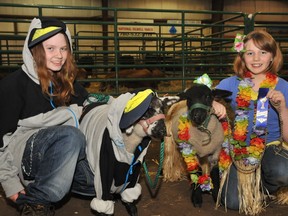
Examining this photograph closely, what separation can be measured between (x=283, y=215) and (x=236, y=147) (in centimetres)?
71

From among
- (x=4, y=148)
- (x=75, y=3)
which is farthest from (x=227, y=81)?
(x=75, y=3)

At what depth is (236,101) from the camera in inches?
119

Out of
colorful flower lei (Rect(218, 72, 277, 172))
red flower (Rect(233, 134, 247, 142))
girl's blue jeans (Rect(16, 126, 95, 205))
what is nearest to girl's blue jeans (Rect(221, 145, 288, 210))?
colorful flower lei (Rect(218, 72, 277, 172))

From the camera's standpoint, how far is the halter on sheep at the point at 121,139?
238 cm

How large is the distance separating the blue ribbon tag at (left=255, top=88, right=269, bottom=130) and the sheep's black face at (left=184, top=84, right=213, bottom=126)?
1.40 feet

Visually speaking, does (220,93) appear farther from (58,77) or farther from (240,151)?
(58,77)

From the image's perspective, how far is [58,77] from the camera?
2746 millimetres

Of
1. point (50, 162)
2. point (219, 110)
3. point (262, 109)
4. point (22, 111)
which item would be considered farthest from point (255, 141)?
point (22, 111)

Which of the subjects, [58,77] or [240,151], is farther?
[240,151]

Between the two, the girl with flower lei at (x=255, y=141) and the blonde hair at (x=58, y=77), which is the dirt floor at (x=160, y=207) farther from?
the blonde hair at (x=58, y=77)

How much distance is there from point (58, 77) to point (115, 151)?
85cm

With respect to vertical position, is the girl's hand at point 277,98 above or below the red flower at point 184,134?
above

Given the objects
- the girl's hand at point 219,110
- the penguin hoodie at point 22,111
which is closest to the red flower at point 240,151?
the girl's hand at point 219,110

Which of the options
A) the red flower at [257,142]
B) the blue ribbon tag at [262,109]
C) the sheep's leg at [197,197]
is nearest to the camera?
the blue ribbon tag at [262,109]
